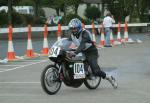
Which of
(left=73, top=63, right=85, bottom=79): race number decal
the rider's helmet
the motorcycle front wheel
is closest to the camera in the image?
the motorcycle front wheel

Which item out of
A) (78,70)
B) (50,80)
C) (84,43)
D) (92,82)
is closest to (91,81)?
(92,82)

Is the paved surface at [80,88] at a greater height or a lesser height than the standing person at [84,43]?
lesser

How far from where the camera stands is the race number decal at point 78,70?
37.8 feet

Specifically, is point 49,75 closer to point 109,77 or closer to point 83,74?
point 83,74

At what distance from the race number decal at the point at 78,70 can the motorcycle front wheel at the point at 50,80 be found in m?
0.39

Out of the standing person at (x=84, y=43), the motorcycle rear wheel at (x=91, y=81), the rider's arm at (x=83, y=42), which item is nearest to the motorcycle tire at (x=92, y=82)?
the motorcycle rear wheel at (x=91, y=81)

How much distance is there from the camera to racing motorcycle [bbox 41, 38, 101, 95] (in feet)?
36.6

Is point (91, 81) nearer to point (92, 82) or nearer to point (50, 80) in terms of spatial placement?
point (92, 82)

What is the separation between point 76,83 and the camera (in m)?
11.6

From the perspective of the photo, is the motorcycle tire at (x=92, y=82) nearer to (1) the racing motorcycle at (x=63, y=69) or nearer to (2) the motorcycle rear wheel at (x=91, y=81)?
(2) the motorcycle rear wheel at (x=91, y=81)

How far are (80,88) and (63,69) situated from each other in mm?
1190

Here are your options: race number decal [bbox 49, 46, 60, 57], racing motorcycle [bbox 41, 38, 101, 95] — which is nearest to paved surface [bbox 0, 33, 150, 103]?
racing motorcycle [bbox 41, 38, 101, 95]

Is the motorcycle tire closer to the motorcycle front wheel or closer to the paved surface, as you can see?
the paved surface

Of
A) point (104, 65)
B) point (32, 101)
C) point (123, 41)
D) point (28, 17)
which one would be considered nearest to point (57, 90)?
point (32, 101)
